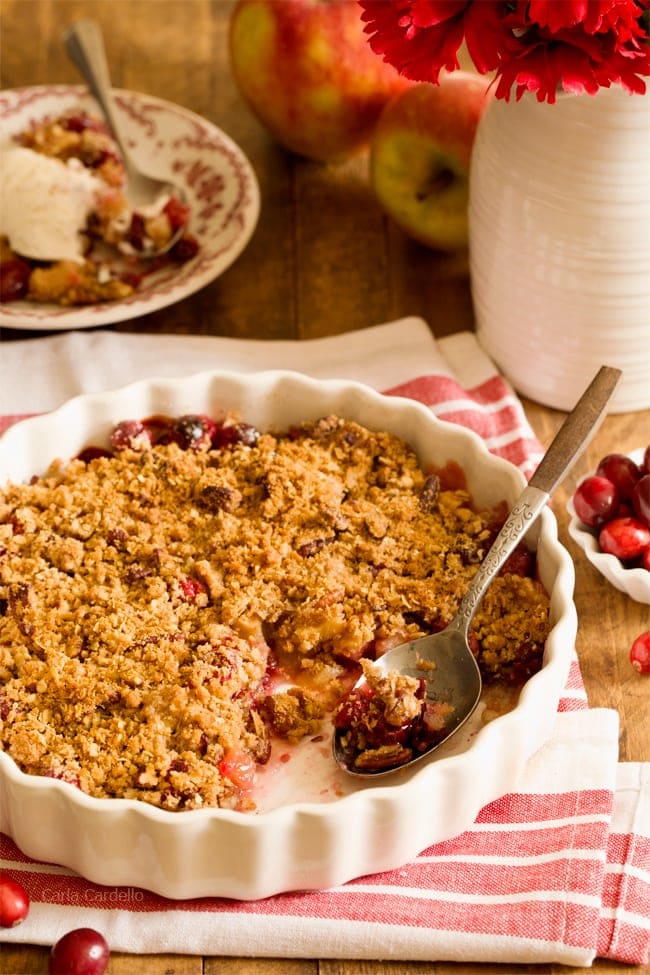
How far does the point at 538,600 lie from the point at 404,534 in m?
0.19

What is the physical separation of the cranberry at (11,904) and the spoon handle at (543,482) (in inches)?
21.8

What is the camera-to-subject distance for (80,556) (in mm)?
1588

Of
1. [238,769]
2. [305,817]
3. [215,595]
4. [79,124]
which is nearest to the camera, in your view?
[305,817]

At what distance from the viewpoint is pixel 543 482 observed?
159 cm

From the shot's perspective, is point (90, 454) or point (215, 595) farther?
point (90, 454)

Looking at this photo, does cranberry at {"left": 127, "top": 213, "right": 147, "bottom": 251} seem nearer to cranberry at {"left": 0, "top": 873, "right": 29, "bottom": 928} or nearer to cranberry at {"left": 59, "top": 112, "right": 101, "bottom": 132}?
cranberry at {"left": 59, "top": 112, "right": 101, "bottom": 132}

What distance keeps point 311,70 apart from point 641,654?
1.20m

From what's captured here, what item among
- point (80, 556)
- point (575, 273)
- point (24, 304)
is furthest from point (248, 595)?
point (24, 304)

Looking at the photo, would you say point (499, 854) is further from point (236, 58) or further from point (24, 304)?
point (236, 58)

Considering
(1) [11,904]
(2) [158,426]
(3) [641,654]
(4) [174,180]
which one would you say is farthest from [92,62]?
Answer: (1) [11,904]

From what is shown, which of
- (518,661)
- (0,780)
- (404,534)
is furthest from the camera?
(404,534)

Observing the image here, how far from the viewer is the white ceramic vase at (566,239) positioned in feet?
5.65

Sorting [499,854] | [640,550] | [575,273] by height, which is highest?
[575,273]

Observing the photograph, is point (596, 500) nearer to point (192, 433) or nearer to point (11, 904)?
point (192, 433)
